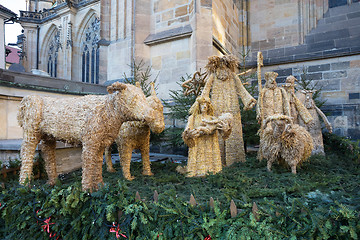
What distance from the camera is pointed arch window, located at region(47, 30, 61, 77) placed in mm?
17712

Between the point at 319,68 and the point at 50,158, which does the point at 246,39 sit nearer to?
the point at 319,68

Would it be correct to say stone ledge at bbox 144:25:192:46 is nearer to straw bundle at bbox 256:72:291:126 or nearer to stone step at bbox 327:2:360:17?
straw bundle at bbox 256:72:291:126

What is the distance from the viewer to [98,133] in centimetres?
250

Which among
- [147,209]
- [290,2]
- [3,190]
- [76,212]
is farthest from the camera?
[290,2]

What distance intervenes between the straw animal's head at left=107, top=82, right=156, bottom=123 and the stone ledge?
18.0 feet

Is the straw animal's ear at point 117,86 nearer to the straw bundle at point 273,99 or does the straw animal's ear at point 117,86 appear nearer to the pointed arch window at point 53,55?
the straw bundle at point 273,99

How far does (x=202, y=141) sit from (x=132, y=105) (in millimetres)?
1360

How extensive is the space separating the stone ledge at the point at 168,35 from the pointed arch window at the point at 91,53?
784 centimetres

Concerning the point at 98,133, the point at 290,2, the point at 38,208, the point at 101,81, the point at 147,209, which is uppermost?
the point at 290,2

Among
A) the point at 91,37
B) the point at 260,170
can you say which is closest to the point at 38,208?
the point at 260,170

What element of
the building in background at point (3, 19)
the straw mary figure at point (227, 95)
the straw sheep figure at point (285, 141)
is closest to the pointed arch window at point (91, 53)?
the building in background at point (3, 19)

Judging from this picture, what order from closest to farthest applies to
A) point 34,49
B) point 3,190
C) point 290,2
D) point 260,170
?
point 3,190 < point 260,170 < point 290,2 < point 34,49

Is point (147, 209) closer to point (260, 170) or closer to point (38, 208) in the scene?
point (38, 208)

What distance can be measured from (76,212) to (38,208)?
0.56 m
